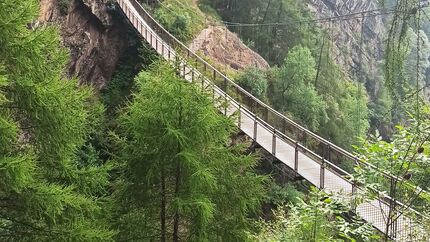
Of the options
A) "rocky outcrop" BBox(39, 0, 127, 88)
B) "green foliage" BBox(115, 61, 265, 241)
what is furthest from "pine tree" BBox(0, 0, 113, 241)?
"rocky outcrop" BBox(39, 0, 127, 88)

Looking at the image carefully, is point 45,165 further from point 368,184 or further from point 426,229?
point 426,229

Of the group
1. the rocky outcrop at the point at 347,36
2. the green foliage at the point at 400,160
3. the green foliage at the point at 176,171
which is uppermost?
the green foliage at the point at 400,160

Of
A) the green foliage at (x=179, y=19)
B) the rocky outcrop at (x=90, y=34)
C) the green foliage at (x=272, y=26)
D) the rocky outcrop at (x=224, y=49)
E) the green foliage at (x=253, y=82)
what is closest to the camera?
the rocky outcrop at (x=90, y=34)

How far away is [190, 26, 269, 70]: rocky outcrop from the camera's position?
23125 millimetres

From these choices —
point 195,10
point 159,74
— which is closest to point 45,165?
point 159,74

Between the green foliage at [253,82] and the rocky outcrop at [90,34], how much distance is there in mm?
5722

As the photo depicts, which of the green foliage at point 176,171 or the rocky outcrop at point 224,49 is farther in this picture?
the rocky outcrop at point 224,49

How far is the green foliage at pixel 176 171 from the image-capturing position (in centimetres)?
518

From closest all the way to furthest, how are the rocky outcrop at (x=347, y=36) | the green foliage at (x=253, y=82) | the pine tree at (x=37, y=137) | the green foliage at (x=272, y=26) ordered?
the pine tree at (x=37, y=137) → the green foliage at (x=253, y=82) → the green foliage at (x=272, y=26) → the rocky outcrop at (x=347, y=36)

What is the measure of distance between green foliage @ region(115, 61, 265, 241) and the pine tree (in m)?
0.64

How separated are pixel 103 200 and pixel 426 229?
12.8ft

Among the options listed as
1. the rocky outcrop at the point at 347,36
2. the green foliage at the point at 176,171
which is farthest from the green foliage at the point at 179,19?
the rocky outcrop at the point at 347,36

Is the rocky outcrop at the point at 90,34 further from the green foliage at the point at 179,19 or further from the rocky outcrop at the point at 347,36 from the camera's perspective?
the rocky outcrop at the point at 347,36

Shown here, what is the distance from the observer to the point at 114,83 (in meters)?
17.8
